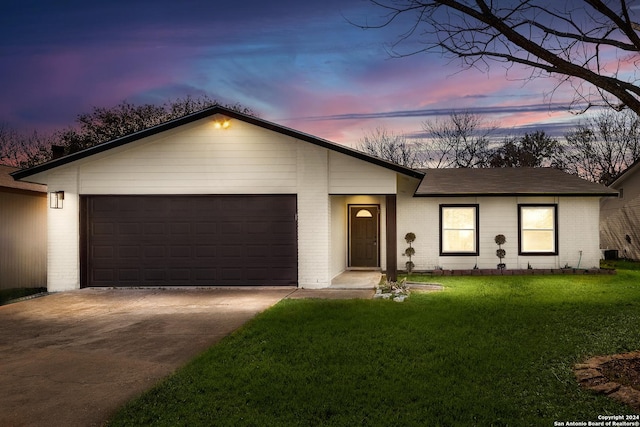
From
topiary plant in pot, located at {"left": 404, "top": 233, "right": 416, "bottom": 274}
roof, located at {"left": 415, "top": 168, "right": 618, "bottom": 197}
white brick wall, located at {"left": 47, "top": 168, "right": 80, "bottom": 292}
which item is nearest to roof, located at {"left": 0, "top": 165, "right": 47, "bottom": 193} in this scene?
white brick wall, located at {"left": 47, "top": 168, "right": 80, "bottom": 292}

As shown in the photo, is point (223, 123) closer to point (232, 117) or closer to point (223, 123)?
point (223, 123)

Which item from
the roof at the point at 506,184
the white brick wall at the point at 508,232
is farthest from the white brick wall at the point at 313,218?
the white brick wall at the point at 508,232

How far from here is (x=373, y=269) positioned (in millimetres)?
17516

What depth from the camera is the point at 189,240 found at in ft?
45.0

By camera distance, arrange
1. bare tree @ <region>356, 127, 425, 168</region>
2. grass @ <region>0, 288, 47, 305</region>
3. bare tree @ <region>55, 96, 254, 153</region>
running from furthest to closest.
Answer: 1. bare tree @ <region>356, 127, 425, 168</region>
2. bare tree @ <region>55, 96, 254, 153</region>
3. grass @ <region>0, 288, 47, 305</region>

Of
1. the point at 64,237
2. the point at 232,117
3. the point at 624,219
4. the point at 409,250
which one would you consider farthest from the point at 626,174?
the point at 64,237

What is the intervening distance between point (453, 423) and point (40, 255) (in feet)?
48.5

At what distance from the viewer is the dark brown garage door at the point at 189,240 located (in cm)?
1352

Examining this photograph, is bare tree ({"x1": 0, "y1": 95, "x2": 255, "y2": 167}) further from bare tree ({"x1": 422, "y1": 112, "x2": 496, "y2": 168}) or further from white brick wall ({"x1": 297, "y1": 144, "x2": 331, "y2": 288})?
white brick wall ({"x1": 297, "y1": 144, "x2": 331, "y2": 288})

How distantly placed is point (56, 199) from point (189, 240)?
151 inches

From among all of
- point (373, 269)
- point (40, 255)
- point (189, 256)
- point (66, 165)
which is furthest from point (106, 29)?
point (373, 269)

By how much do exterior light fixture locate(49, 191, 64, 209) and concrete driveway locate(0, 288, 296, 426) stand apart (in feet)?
8.07

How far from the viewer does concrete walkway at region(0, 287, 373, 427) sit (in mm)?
5004

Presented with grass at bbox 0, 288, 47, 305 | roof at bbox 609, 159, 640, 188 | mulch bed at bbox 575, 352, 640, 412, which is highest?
roof at bbox 609, 159, 640, 188
